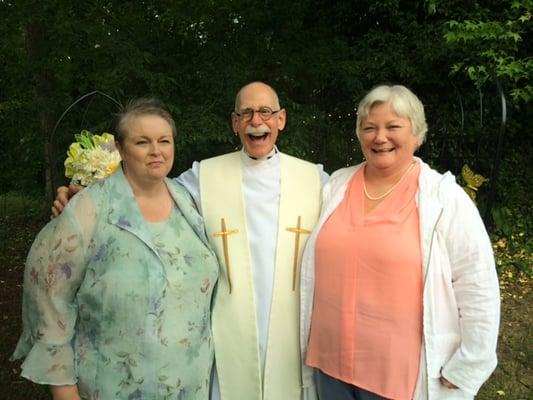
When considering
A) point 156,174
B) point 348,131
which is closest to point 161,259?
point 156,174

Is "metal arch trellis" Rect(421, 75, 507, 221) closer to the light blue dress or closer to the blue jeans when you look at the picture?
the blue jeans

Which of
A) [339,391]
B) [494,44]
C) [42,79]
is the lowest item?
[339,391]

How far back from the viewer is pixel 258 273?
101 inches

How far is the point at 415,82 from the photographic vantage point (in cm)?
695

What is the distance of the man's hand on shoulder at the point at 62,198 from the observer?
2109 mm

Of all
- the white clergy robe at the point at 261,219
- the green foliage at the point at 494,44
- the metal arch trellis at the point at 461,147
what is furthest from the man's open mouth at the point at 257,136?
the metal arch trellis at the point at 461,147

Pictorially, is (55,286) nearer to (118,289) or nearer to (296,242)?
(118,289)

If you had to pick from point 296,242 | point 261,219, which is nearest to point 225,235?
point 261,219

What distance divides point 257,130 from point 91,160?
2.54 feet

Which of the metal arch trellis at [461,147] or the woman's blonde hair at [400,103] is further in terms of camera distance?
the metal arch trellis at [461,147]

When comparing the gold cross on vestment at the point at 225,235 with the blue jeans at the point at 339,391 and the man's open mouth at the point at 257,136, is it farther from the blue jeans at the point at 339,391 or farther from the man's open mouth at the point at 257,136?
the blue jeans at the point at 339,391

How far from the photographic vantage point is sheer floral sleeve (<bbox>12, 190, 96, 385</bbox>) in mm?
1950

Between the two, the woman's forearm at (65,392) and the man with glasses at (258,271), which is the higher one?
the man with glasses at (258,271)

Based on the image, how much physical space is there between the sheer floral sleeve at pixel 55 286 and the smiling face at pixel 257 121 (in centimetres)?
88
